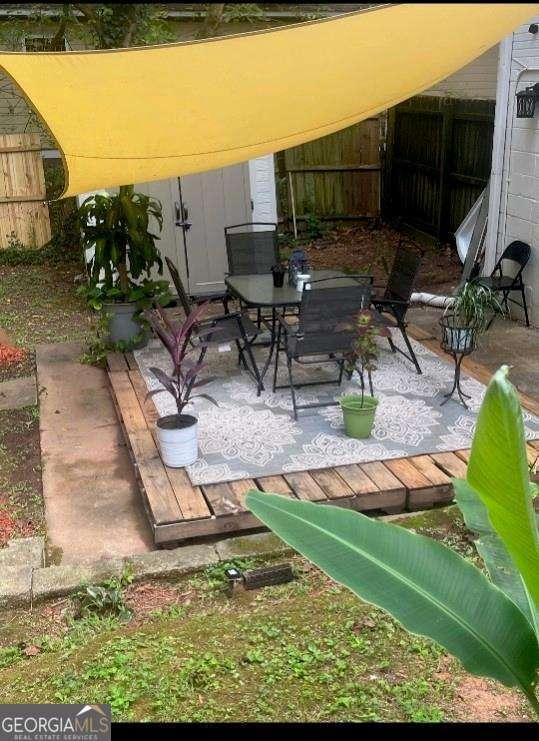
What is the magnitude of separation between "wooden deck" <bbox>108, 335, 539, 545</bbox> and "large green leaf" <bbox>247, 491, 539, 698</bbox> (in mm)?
1978

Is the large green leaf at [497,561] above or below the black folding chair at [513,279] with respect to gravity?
above

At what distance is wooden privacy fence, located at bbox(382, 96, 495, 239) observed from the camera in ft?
30.8

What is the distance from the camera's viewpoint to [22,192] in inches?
395

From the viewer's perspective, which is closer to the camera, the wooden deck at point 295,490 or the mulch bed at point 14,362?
the wooden deck at point 295,490

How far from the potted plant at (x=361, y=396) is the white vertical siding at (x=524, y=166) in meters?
2.91

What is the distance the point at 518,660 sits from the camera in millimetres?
1298

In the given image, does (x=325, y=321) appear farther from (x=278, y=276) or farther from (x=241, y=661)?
(x=241, y=661)

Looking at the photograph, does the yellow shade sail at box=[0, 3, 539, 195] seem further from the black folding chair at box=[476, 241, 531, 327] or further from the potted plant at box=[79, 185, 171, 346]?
the black folding chair at box=[476, 241, 531, 327]

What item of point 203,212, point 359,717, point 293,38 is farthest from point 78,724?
point 203,212

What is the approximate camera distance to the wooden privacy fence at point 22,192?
990cm

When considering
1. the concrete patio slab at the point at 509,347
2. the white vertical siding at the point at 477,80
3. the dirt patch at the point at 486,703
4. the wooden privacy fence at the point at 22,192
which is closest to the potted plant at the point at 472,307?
the concrete patio slab at the point at 509,347

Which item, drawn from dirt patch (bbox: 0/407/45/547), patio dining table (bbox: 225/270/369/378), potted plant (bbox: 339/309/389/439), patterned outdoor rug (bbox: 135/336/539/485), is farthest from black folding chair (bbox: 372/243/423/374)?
dirt patch (bbox: 0/407/45/547)

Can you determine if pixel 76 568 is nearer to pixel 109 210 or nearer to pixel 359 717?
pixel 359 717

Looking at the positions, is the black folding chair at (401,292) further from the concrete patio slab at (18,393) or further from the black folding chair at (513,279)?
the concrete patio slab at (18,393)
